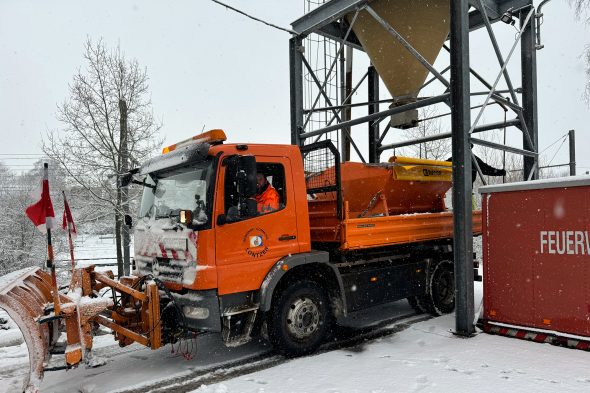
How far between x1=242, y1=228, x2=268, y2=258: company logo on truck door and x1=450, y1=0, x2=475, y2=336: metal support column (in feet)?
9.42

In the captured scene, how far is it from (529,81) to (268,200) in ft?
18.4

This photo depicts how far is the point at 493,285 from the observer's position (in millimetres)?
5992

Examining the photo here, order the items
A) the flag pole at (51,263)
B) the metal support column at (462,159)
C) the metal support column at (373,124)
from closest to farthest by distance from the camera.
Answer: the flag pole at (51,263)
the metal support column at (462,159)
the metal support column at (373,124)

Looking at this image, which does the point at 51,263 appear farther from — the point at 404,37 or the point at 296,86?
the point at 404,37

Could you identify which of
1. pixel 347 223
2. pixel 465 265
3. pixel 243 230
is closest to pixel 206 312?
pixel 243 230

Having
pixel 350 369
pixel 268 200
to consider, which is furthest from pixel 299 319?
pixel 268 200

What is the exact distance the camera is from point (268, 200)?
5.18 metres

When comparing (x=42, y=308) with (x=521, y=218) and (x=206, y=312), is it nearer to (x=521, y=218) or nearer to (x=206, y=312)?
(x=206, y=312)

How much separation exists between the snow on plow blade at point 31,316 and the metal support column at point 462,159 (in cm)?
522

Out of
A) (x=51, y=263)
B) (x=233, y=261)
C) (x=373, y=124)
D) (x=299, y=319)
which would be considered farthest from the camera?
(x=373, y=124)

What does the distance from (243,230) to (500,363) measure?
335 centimetres

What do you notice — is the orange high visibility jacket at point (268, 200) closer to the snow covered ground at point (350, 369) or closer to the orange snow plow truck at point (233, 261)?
the orange snow plow truck at point (233, 261)

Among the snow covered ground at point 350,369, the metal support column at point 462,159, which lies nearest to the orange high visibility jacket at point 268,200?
the snow covered ground at point 350,369

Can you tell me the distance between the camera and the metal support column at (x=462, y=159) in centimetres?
592
